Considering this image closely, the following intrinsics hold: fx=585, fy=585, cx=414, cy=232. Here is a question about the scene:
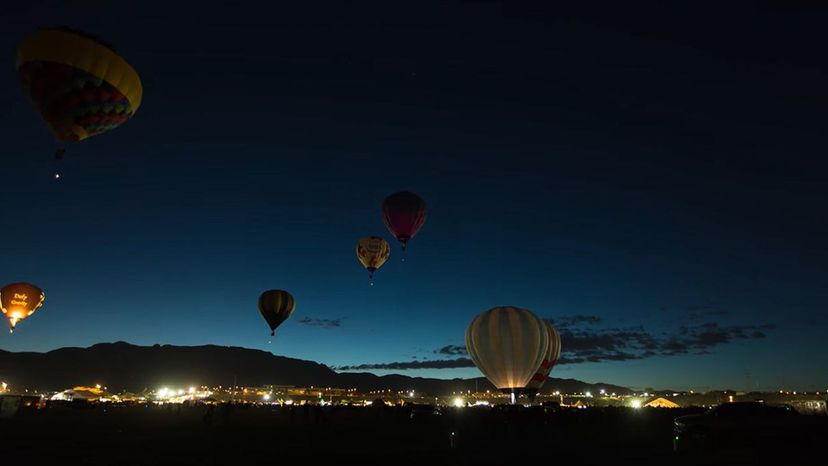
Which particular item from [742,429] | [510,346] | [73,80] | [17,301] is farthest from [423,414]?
[17,301]

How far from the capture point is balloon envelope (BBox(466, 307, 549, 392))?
42156 mm

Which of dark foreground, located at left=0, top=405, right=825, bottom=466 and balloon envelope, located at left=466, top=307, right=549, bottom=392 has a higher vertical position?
balloon envelope, located at left=466, top=307, right=549, bottom=392

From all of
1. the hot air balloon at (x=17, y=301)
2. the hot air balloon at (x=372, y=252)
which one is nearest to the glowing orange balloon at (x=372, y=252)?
the hot air balloon at (x=372, y=252)

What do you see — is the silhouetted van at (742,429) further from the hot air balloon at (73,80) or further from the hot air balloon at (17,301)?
the hot air balloon at (17,301)

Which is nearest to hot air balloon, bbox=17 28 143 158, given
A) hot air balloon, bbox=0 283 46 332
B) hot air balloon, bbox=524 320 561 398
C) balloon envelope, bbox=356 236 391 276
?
balloon envelope, bbox=356 236 391 276

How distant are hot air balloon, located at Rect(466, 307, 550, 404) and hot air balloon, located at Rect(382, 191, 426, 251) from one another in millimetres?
8911

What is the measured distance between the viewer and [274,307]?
169ft

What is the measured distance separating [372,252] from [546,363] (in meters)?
16.4

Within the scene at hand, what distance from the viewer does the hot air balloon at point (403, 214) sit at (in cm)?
4178

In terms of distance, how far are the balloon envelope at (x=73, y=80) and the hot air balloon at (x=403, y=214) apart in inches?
756

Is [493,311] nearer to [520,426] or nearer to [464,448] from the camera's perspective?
[520,426]

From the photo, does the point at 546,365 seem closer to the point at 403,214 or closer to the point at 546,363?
the point at 546,363

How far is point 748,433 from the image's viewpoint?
20.0 meters

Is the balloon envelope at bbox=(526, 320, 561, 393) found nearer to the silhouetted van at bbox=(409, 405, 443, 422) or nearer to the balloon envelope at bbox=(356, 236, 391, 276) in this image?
the silhouetted van at bbox=(409, 405, 443, 422)
